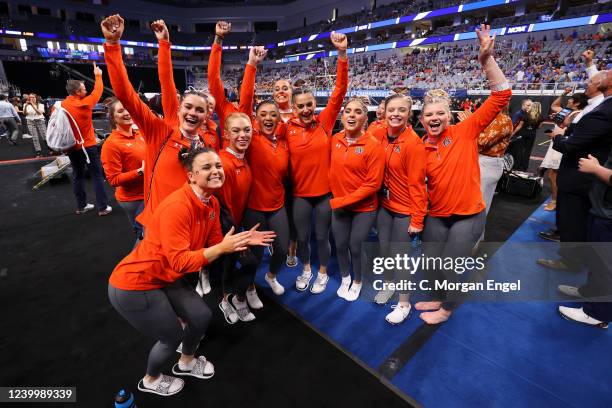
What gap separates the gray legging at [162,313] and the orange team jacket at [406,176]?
1.69 metres

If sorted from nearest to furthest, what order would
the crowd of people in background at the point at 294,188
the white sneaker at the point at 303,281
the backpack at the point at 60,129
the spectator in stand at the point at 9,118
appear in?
the crowd of people in background at the point at 294,188, the white sneaker at the point at 303,281, the backpack at the point at 60,129, the spectator in stand at the point at 9,118

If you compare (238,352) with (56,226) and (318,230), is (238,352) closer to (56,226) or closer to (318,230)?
(318,230)

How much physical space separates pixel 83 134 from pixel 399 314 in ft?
16.5

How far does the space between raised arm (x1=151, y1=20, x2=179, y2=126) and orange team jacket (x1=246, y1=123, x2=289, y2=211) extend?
672 mm

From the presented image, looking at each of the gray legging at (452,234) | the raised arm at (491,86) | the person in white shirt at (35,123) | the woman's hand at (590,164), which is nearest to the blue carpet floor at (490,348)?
the gray legging at (452,234)

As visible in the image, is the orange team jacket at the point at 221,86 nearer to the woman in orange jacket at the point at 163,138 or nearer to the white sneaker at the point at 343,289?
the woman in orange jacket at the point at 163,138

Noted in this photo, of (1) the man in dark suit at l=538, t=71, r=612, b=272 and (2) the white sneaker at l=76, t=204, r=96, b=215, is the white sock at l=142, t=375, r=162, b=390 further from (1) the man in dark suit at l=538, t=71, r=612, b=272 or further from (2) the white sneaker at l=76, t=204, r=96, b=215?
(2) the white sneaker at l=76, t=204, r=96, b=215

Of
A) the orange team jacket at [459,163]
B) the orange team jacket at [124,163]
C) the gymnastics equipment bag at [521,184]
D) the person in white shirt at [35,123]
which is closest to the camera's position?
the orange team jacket at [459,163]

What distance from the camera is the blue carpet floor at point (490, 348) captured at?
6.97ft

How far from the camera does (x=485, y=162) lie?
356 cm

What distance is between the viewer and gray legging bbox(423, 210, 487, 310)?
8.13 feet

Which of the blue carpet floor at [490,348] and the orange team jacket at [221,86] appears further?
the orange team jacket at [221,86]

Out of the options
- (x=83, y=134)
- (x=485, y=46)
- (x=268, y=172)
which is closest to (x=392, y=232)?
(x=268, y=172)

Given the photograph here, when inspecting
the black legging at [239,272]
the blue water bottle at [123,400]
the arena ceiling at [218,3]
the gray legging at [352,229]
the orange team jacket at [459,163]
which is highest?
the arena ceiling at [218,3]
